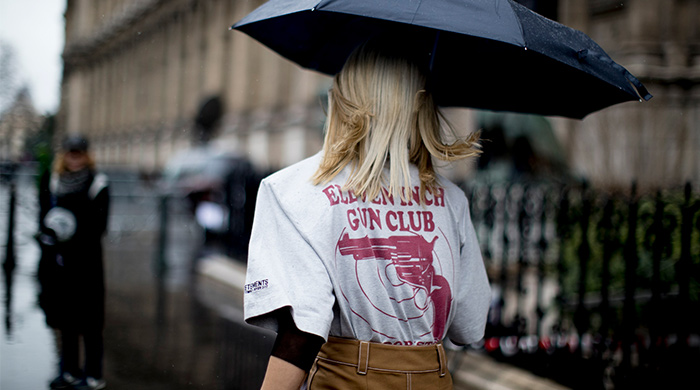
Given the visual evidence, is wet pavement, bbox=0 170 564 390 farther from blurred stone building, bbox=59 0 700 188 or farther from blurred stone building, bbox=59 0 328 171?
blurred stone building, bbox=59 0 700 188

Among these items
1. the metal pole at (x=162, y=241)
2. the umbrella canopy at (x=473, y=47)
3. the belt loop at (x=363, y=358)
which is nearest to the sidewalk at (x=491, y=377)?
the umbrella canopy at (x=473, y=47)

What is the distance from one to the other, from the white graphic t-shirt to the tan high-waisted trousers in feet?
0.10

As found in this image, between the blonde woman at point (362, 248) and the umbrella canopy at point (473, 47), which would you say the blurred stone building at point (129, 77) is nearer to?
the umbrella canopy at point (473, 47)

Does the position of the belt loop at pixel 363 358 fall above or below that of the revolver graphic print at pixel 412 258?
below

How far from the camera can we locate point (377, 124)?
1.79m

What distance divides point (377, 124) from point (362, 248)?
36 cm

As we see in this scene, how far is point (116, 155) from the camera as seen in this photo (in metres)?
4.27

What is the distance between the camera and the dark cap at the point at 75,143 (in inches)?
145

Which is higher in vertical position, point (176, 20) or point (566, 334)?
point (176, 20)

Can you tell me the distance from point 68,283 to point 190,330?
2320mm

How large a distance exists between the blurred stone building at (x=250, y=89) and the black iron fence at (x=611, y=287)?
260 cm

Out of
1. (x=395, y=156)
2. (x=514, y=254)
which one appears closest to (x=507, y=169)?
(x=514, y=254)

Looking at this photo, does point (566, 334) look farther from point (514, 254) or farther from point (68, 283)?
point (68, 283)

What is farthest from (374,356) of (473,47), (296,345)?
(473,47)
